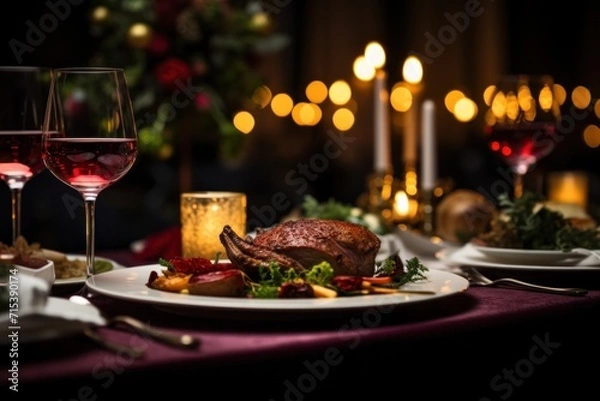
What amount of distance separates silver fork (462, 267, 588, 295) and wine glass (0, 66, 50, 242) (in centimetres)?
76

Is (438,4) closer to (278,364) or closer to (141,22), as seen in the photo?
(141,22)

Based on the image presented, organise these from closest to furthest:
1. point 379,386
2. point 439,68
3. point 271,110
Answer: point 379,386 < point 271,110 < point 439,68

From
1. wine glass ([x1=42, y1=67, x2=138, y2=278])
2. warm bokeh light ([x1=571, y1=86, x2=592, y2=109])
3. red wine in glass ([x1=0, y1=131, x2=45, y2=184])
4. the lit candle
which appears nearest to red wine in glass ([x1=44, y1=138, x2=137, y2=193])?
wine glass ([x1=42, y1=67, x2=138, y2=278])

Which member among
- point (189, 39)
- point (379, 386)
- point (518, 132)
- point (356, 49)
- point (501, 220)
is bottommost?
point (379, 386)

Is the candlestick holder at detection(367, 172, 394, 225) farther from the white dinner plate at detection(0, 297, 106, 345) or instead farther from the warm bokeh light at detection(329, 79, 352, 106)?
the warm bokeh light at detection(329, 79, 352, 106)

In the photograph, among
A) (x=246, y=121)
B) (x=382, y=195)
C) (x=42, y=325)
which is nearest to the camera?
(x=42, y=325)

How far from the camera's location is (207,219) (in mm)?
1792

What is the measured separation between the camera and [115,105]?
53.4 inches

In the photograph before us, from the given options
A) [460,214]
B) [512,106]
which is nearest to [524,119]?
[512,106]

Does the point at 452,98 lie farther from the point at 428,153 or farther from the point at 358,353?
the point at 358,353

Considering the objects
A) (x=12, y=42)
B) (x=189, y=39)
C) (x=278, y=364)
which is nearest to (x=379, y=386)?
(x=278, y=364)

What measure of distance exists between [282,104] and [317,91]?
293mm

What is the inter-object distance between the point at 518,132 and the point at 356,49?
5385 millimetres

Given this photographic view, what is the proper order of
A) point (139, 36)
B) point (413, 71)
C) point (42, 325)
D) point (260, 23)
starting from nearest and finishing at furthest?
1. point (42, 325)
2. point (413, 71)
3. point (139, 36)
4. point (260, 23)
